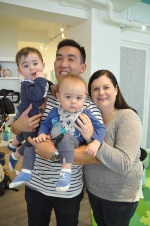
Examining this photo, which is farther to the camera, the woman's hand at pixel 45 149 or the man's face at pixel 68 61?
the man's face at pixel 68 61

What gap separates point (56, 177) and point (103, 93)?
0.56 metres

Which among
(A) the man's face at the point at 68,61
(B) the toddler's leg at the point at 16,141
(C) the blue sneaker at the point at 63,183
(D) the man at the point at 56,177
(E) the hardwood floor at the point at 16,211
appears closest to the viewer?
(C) the blue sneaker at the point at 63,183

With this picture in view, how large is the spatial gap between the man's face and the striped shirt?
18 centimetres

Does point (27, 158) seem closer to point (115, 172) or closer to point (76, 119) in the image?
point (76, 119)

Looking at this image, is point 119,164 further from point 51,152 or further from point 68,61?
point 68,61

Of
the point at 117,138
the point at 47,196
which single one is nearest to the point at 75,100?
the point at 117,138

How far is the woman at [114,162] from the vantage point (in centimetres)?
103

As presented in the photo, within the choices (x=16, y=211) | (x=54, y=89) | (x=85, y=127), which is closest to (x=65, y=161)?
(x=85, y=127)

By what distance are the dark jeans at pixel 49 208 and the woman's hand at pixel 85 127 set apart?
391mm

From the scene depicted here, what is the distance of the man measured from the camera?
1076mm

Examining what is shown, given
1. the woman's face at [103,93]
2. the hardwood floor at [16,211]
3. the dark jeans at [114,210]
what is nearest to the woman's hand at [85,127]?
the woman's face at [103,93]

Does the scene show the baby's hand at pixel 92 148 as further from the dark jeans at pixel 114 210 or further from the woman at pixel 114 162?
the dark jeans at pixel 114 210

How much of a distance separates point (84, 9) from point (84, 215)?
8.56 feet

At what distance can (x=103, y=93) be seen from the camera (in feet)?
3.79
